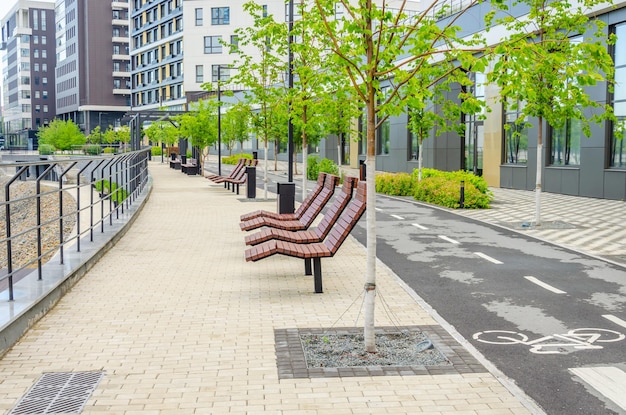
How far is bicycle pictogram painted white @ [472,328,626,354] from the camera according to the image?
22.7ft

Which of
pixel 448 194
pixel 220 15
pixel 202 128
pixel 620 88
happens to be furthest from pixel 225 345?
pixel 220 15

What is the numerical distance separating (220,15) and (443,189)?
70.0m

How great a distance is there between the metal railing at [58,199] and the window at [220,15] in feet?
214

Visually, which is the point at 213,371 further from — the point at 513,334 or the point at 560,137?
the point at 560,137

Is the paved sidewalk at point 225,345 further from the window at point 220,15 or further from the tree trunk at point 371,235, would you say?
the window at point 220,15

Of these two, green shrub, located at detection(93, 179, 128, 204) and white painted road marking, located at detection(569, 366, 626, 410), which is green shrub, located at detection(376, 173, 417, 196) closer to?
green shrub, located at detection(93, 179, 128, 204)

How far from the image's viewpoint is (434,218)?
19.1 metres

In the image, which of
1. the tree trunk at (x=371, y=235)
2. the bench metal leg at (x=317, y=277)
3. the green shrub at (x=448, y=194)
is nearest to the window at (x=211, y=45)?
the green shrub at (x=448, y=194)

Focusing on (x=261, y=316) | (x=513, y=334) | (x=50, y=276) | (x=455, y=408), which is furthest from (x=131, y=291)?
(x=455, y=408)

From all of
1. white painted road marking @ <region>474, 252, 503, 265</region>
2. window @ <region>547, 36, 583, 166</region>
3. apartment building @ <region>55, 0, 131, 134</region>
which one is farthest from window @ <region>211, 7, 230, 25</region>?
white painted road marking @ <region>474, 252, 503, 265</region>

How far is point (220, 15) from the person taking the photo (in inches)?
3450

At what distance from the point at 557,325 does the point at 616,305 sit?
1440 mm

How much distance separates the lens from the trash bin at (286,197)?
17.2 metres

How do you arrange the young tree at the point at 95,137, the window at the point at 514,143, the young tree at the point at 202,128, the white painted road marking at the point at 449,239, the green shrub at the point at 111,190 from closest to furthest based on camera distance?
the green shrub at the point at 111,190 → the white painted road marking at the point at 449,239 → the window at the point at 514,143 → the young tree at the point at 202,128 → the young tree at the point at 95,137
